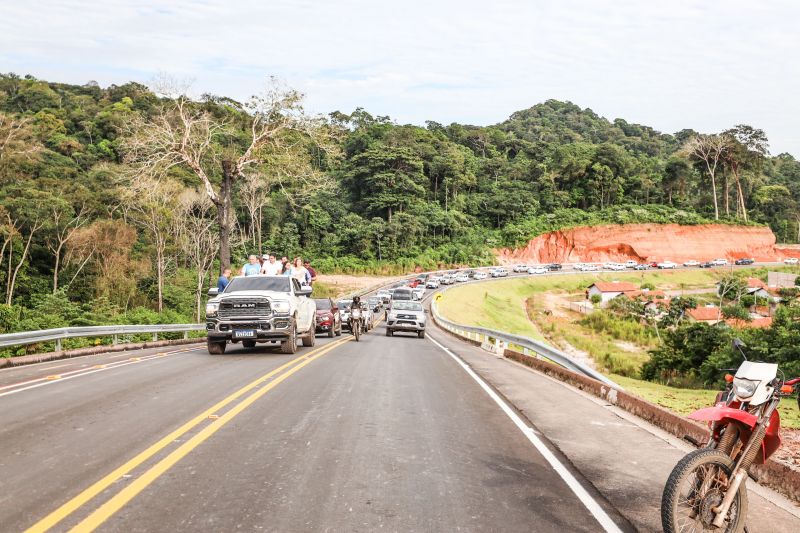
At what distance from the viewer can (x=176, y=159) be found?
26.9 meters

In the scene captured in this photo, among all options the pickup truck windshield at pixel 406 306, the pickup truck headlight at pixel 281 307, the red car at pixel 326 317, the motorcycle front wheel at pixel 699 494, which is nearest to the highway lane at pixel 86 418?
the pickup truck headlight at pixel 281 307

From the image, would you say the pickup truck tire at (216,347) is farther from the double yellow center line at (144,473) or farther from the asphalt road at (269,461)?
the double yellow center line at (144,473)

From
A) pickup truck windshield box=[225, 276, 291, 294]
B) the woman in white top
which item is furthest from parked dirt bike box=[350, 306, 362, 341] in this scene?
pickup truck windshield box=[225, 276, 291, 294]

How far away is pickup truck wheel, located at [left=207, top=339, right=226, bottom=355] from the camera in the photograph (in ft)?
50.2

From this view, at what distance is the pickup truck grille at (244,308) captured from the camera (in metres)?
14.8

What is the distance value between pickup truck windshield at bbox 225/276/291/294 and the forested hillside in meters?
9.55

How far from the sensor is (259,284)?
15781mm

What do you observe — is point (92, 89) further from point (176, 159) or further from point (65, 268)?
point (176, 159)

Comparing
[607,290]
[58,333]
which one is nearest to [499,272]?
[607,290]

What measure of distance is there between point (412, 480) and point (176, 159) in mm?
24814

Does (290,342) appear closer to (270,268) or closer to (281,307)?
(281,307)

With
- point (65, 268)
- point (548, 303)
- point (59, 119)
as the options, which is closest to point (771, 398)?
point (65, 268)

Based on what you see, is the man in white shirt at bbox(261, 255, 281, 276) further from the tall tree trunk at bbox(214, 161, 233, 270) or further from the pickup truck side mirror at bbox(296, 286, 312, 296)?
the tall tree trunk at bbox(214, 161, 233, 270)

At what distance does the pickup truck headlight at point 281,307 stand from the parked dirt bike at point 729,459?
38.1 feet
